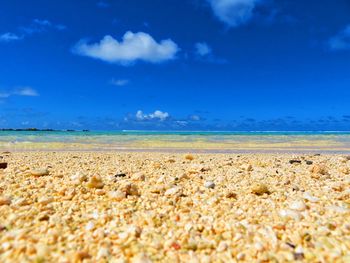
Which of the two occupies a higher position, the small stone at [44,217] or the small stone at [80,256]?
the small stone at [44,217]

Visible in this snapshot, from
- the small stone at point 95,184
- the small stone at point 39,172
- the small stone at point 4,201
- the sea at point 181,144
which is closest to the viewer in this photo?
the small stone at point 4,201

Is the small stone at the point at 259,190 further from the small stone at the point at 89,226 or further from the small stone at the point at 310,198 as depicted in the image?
the small stone at the point at 89,226

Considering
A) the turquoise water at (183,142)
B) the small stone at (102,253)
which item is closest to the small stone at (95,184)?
the small stone at (102,253)

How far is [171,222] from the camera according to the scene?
3.27 m

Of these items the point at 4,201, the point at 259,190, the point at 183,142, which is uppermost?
the point at 183,142

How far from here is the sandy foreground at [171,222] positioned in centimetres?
255

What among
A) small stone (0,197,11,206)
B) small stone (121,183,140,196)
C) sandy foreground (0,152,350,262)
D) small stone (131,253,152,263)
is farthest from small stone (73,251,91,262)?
small stone (0,197,11,206)

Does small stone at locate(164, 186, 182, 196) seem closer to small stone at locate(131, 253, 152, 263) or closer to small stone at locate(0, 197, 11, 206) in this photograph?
small stone at locate(131, 253, 152, 263)

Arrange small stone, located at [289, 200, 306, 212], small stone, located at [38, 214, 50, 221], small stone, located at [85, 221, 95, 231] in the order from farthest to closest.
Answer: small stone, located at [289, 200, 306, 212] → small stone, located at [38, 214, 50, 221] → small stone, located at [85, 221, 95, 231]

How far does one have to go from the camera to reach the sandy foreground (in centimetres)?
255

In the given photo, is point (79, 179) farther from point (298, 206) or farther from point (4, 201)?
point (298, 206)

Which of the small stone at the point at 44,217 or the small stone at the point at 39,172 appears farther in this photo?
the small stone at the point at 39,172

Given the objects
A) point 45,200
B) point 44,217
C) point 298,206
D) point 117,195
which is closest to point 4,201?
point 45,200

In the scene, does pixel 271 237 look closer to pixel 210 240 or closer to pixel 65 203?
pixel 210 240
